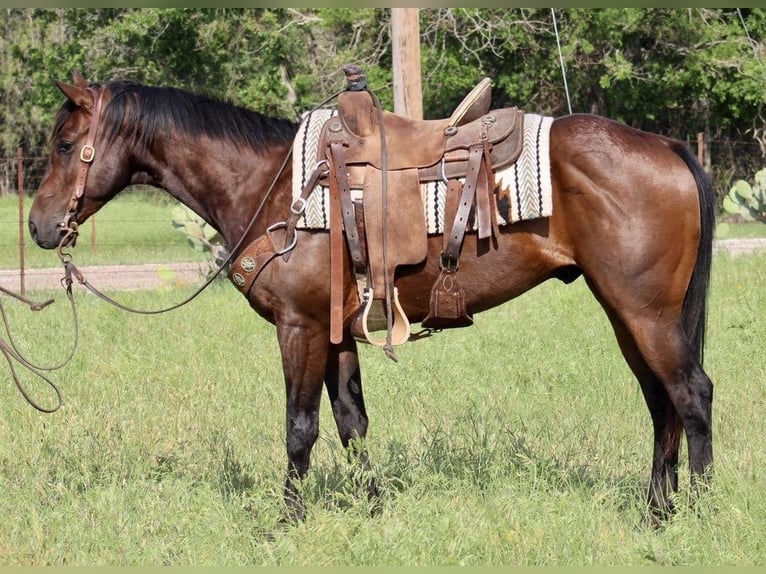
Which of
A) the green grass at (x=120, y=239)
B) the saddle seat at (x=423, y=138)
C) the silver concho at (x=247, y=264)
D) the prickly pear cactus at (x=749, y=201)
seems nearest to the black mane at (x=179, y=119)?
the saddle seat at (x=423, y=138)

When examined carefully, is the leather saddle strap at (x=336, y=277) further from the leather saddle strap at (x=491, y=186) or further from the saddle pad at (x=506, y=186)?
the leather saddle strap at (x=491, y=186)

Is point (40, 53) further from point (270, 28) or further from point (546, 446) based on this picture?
point (546, 446)

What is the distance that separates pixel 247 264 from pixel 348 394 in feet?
2.88

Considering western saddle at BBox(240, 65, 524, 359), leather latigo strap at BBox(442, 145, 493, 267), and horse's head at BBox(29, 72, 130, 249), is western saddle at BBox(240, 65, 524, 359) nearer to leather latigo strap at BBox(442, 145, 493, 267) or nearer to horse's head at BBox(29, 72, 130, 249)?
leather latigo strap at BBox(442, 145, 493, 267)

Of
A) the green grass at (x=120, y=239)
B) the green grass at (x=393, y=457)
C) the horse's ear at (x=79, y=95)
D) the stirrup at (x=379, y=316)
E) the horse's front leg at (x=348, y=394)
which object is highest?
the horse's ear at (x=79, y=95)

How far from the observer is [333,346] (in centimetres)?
508

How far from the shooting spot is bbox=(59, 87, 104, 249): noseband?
4930 mm

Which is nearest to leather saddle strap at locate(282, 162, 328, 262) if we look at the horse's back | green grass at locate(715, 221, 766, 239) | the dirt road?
the horse's back

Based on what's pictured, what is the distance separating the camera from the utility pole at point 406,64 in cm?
1065

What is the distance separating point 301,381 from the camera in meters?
4.83

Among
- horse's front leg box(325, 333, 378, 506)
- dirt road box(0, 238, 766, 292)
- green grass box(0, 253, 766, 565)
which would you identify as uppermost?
horse's front leg box(325, 333, 378, 506)

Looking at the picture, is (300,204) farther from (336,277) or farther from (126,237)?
(126,237)

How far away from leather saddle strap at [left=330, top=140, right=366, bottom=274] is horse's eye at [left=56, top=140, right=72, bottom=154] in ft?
4.32

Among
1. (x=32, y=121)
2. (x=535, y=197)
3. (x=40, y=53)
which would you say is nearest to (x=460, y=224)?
(x=535, y=197)
